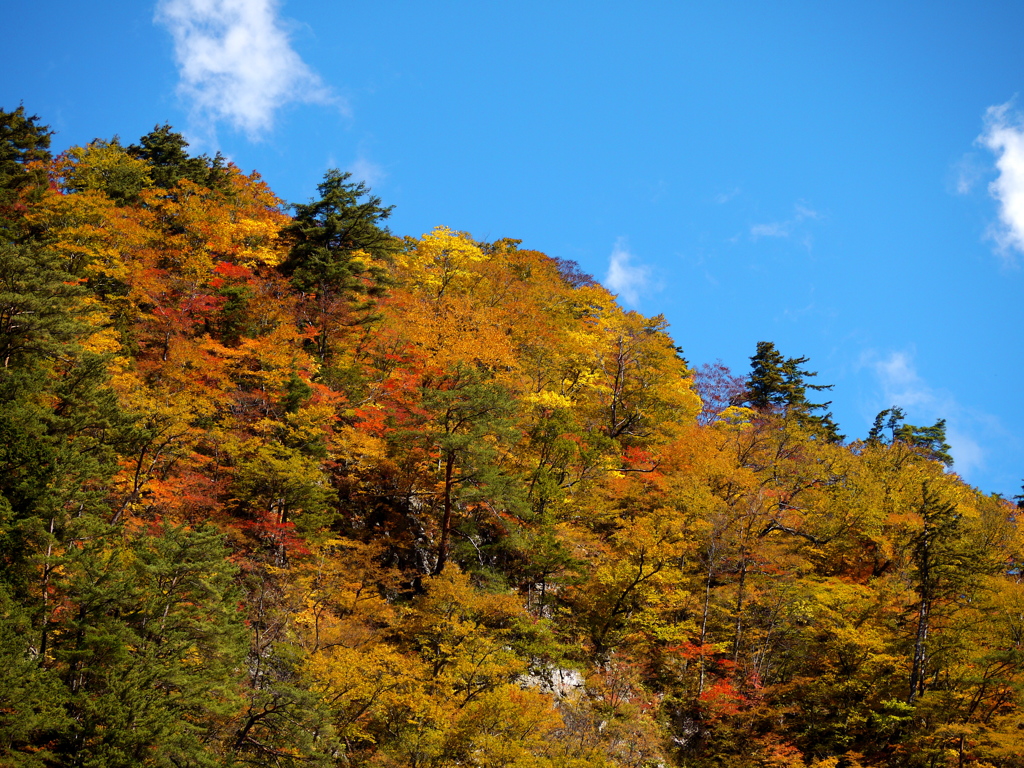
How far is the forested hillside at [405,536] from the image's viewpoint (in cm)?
1716

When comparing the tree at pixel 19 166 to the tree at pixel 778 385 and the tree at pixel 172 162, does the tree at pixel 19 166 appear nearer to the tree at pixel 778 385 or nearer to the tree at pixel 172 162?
the tree at pixel 172 162

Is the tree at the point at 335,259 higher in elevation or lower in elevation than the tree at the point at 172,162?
lower

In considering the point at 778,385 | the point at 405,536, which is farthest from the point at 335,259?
the point at 778,385

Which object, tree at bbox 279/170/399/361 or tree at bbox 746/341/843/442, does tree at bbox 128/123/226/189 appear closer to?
tree at bbox 279/170/399/361

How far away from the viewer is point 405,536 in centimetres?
2734

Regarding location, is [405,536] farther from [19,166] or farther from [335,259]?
[19,166]

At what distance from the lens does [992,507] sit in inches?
1303

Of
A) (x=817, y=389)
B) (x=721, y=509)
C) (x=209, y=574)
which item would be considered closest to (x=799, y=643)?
(x=721, y=509)

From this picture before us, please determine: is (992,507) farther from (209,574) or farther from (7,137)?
(7,137)

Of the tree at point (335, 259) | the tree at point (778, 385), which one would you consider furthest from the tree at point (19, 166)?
the tree at point (778, 385)

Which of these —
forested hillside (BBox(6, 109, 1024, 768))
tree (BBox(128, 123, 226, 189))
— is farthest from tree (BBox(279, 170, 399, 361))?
tree (BBox(128, 123, 226, 189))

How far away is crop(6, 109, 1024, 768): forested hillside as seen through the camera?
1716 centimetres

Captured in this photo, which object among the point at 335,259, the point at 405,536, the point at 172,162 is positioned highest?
the point at 172,162

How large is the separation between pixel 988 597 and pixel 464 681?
1867 cm
